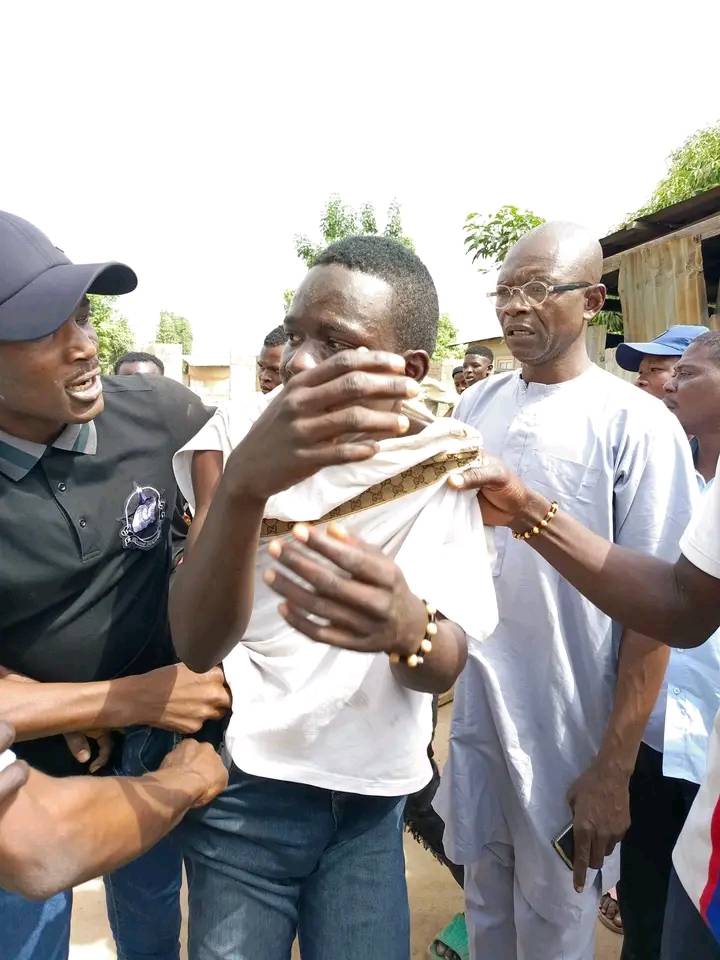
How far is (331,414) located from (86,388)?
37.8 inches

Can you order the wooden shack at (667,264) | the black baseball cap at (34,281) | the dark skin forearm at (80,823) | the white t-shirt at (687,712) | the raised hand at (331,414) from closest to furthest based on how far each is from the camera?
the raised hand at (331,414) < the dark skin forearm at (80,823) < the black baseball cap at (34,281) < the white t-shirt at (687,712) < the wooden shack at (667,264)

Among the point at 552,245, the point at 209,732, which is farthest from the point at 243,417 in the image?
the point at 552,245

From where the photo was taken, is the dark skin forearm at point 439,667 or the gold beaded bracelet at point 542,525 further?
the gold beaded bracelet at point 542,525

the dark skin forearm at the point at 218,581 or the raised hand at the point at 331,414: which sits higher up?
the raised hand at the point at 331,414

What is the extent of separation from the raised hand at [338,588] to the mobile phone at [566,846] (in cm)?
136

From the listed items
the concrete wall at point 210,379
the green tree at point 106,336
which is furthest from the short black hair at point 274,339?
the green tree at point 106,336

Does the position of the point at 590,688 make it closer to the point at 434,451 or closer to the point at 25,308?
the point at 434,451

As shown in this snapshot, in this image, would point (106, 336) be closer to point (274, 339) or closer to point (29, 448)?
point (274, 339)

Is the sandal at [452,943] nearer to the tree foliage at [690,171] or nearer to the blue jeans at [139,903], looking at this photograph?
the blue jeans at [139,903]

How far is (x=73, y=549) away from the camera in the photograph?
1573mm

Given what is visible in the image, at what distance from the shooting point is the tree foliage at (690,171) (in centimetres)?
1523

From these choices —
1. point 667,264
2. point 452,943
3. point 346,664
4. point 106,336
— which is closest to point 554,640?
point 346,664

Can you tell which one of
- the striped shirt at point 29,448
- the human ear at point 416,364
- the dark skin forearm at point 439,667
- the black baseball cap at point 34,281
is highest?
the black baseball cap at point 34,281

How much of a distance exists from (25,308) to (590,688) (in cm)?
182
